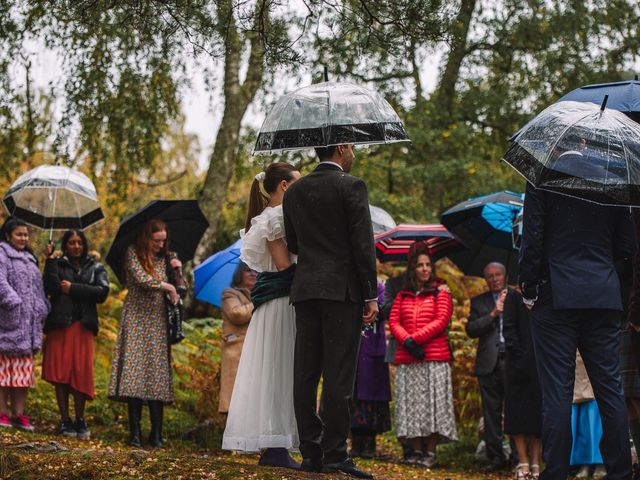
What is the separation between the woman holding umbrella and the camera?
9156 mm

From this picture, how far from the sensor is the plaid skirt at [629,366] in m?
6.96

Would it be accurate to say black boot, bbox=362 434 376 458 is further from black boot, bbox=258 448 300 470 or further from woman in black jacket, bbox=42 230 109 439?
black boot, bbox=258 448 300 470

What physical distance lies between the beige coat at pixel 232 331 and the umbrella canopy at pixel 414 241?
5.66ft

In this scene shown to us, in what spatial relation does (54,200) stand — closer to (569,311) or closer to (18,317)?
(18,317)

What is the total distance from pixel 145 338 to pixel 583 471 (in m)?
4.32

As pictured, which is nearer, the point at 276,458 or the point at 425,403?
the point at 276,458

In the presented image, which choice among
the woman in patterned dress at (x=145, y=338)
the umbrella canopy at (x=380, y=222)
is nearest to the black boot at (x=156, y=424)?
the woman in patterned dress at (x=145, y=338)

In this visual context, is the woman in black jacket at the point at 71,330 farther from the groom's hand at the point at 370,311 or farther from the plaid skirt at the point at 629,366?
the plaid skirt at the point at 629,366

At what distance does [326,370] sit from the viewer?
5770 millimetres

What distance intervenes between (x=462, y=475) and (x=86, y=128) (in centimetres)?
717

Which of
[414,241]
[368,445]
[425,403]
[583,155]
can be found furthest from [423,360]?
[583,155]

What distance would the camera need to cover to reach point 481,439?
10367mm

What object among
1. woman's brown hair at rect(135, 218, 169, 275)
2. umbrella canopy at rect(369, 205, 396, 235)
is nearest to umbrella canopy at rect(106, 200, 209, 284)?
woman's brown hair at rect(135, 218, 169, 275)

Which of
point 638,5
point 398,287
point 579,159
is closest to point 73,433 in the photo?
point 398,287
